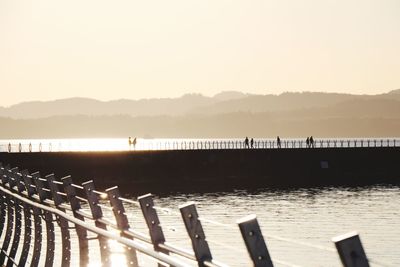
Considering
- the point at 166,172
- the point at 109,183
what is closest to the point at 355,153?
the point at 166,172

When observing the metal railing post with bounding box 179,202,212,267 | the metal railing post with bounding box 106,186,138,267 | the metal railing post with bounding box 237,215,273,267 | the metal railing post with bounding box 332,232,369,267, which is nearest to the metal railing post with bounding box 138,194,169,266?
the metal railing post with bounding box 106,186,138,267

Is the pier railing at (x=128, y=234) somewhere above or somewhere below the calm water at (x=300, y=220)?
above

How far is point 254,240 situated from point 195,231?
105cm

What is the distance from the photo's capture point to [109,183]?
89312mm

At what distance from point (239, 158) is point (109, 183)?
17054 millimetres

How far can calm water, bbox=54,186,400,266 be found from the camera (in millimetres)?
44188

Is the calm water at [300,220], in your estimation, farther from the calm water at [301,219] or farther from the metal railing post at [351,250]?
the metal railing post at [351,250]

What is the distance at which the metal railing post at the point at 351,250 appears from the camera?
9.61 ft

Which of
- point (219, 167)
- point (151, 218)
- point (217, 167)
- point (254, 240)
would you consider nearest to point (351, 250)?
point (254, 240)

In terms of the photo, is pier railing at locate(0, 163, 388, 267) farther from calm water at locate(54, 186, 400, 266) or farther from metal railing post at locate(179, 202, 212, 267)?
calm water at locate(54, 186, 400, 266)

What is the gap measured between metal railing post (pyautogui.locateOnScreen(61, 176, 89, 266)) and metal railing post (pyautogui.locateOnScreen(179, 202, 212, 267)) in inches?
108

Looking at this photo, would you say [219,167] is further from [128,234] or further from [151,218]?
[151,218]

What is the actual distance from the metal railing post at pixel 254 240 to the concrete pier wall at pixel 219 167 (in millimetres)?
78573

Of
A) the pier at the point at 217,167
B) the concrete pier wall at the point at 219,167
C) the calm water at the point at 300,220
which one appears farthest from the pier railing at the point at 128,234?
the concrete pier wall at the point at 219,167
